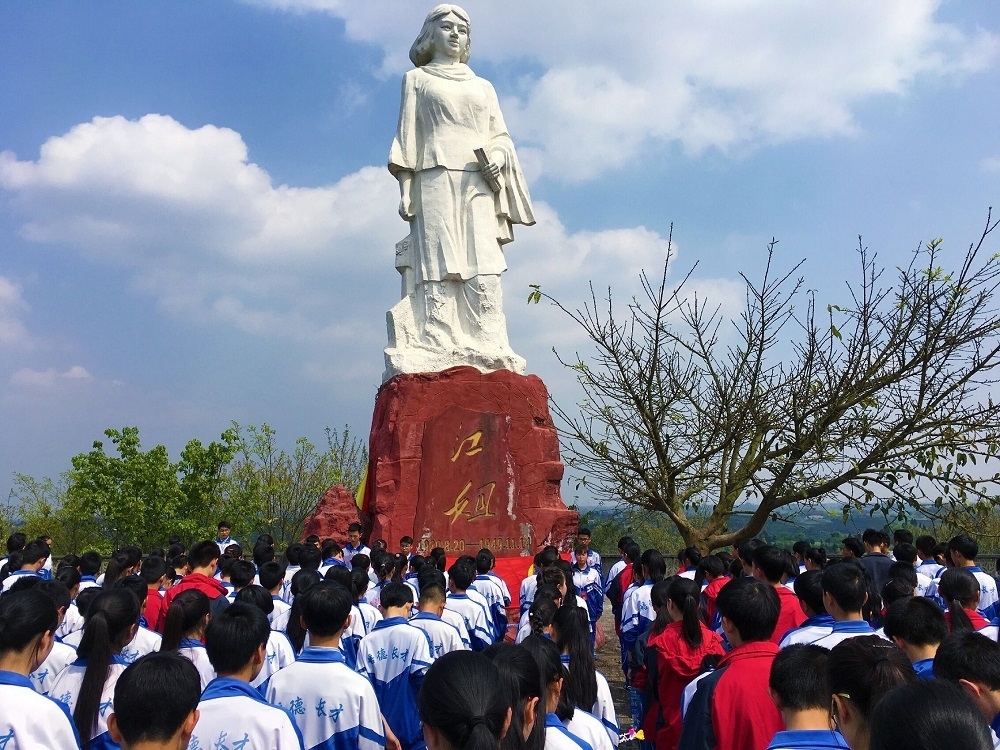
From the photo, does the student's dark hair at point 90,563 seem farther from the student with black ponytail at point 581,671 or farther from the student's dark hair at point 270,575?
the student with black ponytail at point 581,671

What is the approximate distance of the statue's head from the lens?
1126cm

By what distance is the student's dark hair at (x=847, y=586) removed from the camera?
3340 millimetres

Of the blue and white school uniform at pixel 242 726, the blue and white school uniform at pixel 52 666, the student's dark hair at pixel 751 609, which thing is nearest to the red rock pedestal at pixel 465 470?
the blue and white school uniform at pixel 52 666

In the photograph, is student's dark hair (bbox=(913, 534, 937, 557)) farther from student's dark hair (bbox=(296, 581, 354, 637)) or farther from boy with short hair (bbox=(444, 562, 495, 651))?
student's dark hair (bbox=(296, 581, 354, 637))

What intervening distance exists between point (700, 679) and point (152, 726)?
1.65 meters

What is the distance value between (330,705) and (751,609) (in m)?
1.46

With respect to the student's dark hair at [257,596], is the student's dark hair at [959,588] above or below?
below

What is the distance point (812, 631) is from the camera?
3.41 meters

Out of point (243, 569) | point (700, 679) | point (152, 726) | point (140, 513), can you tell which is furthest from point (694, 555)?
point (140, 513)

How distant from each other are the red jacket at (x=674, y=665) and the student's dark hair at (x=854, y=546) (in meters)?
3.28

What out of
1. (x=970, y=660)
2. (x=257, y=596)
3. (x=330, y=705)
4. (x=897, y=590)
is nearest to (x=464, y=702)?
(x=330, y=705)

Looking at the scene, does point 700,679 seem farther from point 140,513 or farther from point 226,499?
point 226,499

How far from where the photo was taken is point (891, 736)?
1.41 m

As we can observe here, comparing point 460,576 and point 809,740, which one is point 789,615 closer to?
point 460,576
